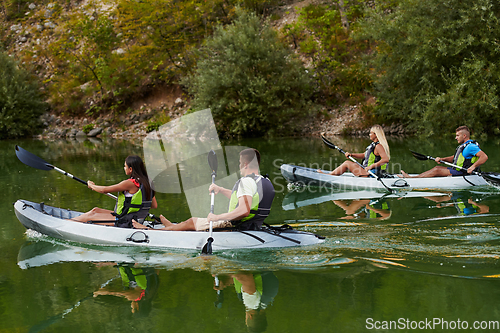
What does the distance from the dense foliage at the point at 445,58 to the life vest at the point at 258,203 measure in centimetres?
1473

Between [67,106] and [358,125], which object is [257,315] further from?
[67,106]

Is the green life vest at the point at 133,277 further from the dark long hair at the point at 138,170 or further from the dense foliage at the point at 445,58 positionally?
the dense foliage at the point at 445,58

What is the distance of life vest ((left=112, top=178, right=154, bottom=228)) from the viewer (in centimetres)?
591

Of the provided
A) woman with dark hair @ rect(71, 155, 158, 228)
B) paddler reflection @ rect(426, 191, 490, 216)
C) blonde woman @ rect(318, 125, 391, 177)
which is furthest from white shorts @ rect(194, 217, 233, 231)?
blonde woman @ rect(318, 125, 391, 177)

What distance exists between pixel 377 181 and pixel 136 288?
21.3 feet

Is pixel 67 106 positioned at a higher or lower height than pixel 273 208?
lower

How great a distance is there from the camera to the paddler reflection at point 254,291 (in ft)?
12.8

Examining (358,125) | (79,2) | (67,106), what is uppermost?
(79,2)

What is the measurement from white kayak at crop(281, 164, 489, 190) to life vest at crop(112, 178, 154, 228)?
5.36 meters

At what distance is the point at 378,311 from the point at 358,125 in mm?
20994

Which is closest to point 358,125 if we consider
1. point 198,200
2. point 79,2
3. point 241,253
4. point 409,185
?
point 409,185

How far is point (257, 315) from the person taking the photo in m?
3.99

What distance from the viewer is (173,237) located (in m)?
5.69

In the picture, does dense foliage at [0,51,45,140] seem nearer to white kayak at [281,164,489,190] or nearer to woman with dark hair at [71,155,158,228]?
white kayak at [281,164,489,190]
